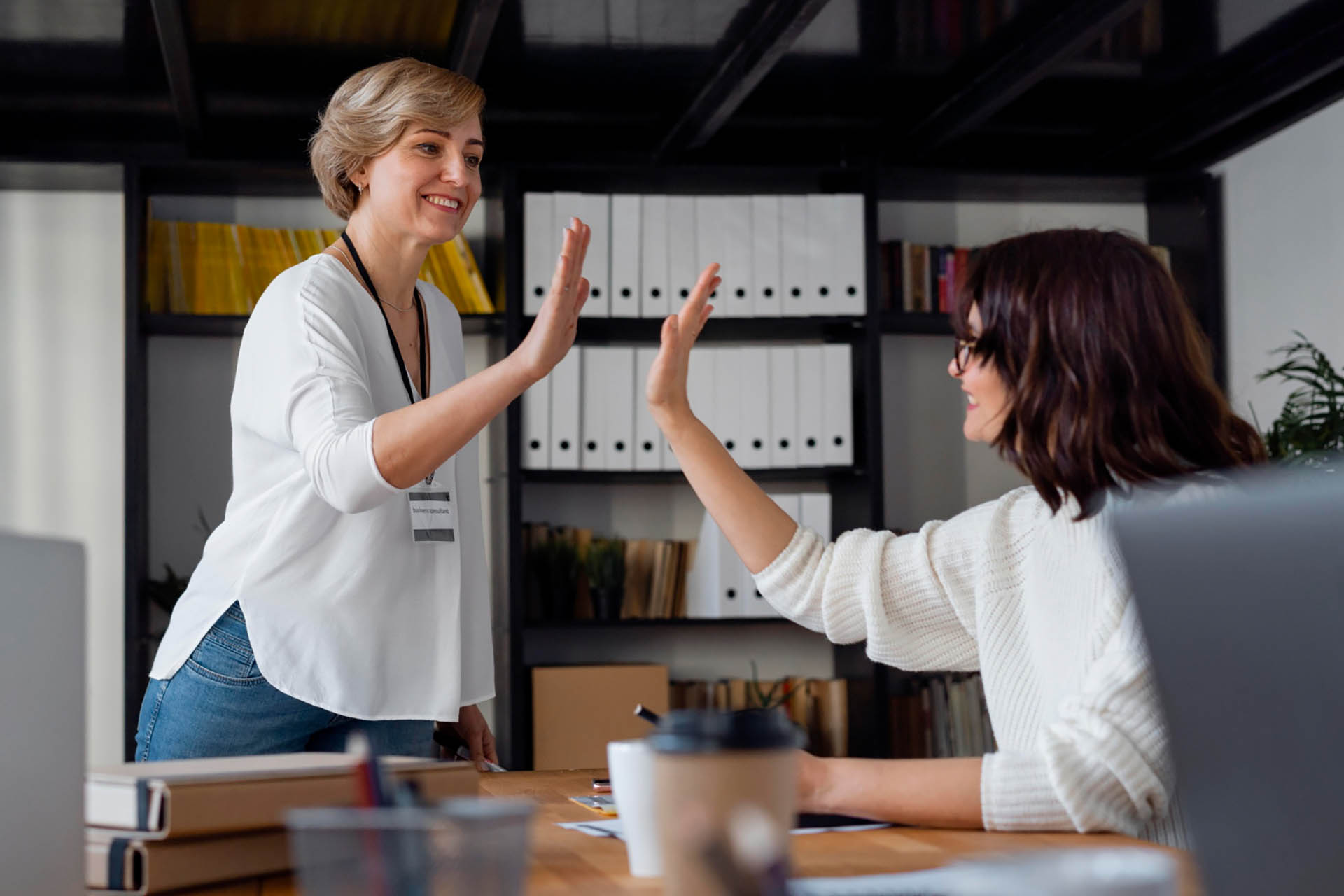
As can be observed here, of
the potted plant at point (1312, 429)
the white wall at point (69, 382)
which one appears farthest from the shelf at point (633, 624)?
the potted plant at point (1312, 429)

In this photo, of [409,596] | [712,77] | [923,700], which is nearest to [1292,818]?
[409,596]

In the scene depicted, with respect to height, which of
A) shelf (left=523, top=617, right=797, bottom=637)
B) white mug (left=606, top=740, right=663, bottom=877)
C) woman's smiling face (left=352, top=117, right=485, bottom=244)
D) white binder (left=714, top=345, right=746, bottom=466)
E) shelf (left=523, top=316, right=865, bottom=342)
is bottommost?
shelf (left=523, top=617, right=797, bottom=637)

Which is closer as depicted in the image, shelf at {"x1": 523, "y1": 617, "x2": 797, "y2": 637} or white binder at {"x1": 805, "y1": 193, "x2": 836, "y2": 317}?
shelf at {"x1": 523, "y1": 617, "x2": 797, "y2": 637}

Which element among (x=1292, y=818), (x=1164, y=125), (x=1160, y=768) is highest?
(x=1164, y=125)

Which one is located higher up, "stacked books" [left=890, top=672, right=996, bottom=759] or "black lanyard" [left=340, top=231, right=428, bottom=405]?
"black lanyard" [left=340, top=231, right=428, bottom=405]

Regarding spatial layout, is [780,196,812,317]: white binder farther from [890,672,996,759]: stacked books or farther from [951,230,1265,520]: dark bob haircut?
[951,230,1265,520]: dark bob haircut

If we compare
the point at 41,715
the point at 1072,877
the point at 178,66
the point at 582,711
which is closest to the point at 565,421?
the point at 582,711

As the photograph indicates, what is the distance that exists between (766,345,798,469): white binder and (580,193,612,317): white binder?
545mm

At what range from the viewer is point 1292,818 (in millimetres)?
512

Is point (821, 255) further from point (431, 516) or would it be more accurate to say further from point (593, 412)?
point (431, 516)

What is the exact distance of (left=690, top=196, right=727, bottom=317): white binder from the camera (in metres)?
4.09

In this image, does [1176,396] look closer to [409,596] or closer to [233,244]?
[409,596]

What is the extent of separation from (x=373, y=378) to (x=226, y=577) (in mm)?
325

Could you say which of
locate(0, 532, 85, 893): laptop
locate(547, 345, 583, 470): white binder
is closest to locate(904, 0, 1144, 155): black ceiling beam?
locate(547, 345, 583, 470): white binder
